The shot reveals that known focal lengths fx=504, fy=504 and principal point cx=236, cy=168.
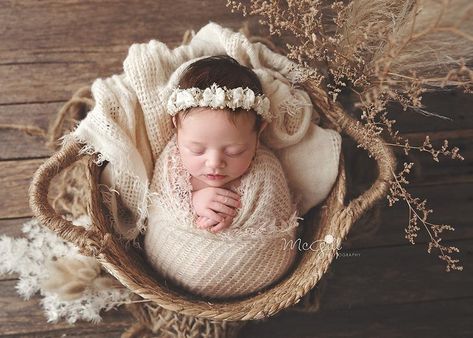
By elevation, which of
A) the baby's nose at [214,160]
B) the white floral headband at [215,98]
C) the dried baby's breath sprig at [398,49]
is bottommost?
the baby's nose at [214,160]

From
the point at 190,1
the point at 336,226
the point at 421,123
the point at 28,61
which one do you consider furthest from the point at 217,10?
the point at 336,226

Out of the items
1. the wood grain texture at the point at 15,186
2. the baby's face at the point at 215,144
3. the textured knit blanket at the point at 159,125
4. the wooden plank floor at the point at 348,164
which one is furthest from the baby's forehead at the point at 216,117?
the wood grain texture at the point at 15,186

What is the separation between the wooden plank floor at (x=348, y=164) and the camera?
1.54 meters

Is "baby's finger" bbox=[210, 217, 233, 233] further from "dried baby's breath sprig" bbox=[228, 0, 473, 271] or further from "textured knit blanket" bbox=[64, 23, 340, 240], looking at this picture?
"dried baby's breath sprig" bbox=[228, 0, 473, 271]

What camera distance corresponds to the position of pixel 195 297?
1.28 meters

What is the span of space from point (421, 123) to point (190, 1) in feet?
2.87

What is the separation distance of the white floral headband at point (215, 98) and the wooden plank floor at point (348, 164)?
553mm

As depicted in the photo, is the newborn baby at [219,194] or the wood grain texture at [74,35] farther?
the wood grain texture at [74,35]

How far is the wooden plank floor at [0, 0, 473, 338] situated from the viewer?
60.8 inches

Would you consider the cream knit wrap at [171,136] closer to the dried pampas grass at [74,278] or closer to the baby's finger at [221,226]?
the baby's finger at [221,226]

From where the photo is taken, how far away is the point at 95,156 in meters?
1.25

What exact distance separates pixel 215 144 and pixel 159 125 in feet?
0.71

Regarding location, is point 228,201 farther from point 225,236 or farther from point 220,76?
point 220,76

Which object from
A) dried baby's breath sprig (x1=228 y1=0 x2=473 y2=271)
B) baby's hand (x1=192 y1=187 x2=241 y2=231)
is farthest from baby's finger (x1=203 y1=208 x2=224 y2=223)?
dried baby's breath sprig (x1=228 y1=0 x2=473 y2=271)
